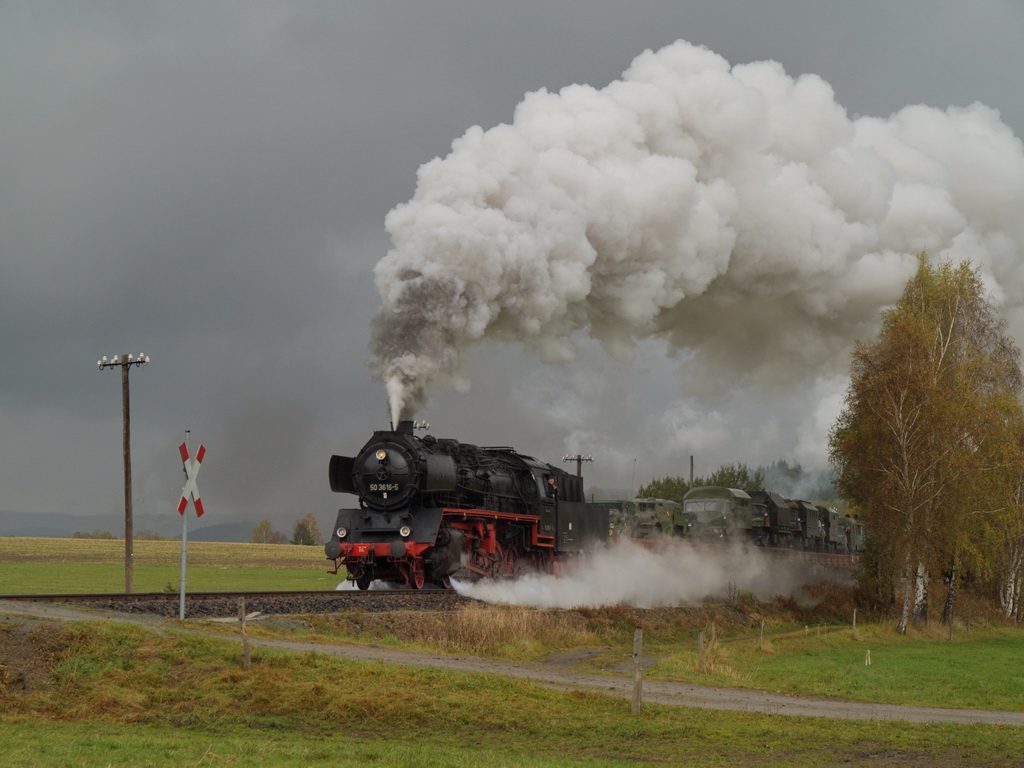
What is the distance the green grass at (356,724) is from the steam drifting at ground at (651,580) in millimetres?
13609

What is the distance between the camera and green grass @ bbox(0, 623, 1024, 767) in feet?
34.6

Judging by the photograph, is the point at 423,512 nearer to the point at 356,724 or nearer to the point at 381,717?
the point at 381,717

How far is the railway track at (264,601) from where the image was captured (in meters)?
19.6

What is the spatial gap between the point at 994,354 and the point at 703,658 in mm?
24199

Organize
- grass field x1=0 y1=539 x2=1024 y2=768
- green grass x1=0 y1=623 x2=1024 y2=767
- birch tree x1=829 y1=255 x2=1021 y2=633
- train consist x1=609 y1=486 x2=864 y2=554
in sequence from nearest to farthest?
green grass x1=0 y1=623 x2=1024 y2=767, grass field x1=0 y1=539 x2=1024 y2=768, birch tree x1=829 y1=255 x2=1021 y2=633, train consist x1=609 y1=486 x2=864 y2=554

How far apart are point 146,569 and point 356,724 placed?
172ft

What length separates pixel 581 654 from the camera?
2416cm

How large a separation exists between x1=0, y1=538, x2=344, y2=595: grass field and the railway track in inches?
251

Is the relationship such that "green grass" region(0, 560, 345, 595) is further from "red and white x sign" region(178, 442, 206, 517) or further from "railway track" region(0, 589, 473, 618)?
"red and white x sign" region(178, 442, 206, 517)

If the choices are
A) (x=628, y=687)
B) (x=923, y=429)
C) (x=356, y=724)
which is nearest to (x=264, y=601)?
(x=628, y=687)

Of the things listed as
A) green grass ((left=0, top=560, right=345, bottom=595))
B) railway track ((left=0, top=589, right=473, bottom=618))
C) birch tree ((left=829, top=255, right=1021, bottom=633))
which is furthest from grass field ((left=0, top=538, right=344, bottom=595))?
birch tree ((left=829, top=255, right=1021, bottom=633))

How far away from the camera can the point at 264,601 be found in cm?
2259

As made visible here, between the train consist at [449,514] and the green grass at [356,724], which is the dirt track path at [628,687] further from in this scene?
the train consist at [449,514]

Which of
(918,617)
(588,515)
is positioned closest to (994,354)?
(918,617)
